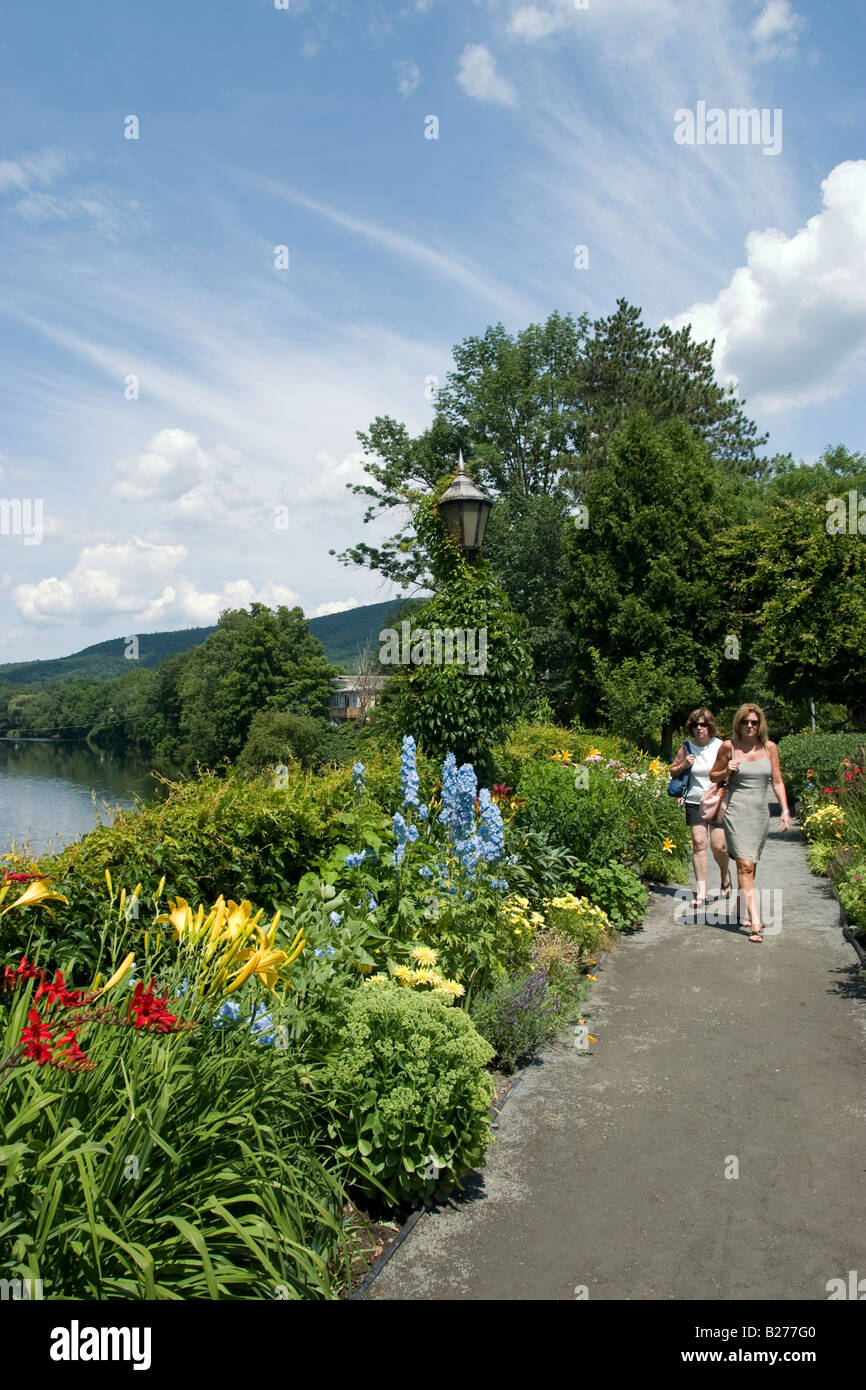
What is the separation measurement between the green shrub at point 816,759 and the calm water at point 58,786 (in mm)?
9732

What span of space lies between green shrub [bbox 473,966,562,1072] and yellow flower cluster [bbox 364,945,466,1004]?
0.49 metres

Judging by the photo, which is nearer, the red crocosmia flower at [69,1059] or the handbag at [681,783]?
the red crocosmia flower at [69,1059]

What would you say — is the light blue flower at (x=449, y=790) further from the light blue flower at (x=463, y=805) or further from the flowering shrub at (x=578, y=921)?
the flowering shrub at (x=578, y=921)

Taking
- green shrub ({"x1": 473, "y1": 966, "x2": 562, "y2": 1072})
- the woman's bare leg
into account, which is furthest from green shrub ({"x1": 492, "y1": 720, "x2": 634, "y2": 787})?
green shrub ({"x1": 473, "y1": 966, "x2": 562, "y2": 1072})

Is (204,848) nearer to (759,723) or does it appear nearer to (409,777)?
(409,777)

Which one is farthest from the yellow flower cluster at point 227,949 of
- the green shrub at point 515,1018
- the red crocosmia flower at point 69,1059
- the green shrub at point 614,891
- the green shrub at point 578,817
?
the green shrub at point 578,817

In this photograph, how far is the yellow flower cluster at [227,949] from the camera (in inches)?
123

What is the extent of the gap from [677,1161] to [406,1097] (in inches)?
49.7

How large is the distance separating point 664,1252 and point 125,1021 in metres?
1.97

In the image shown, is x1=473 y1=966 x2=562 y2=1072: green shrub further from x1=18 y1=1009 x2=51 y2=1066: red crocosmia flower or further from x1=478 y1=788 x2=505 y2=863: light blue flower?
x1=18 y1=1009 x2=51 y2=1066: red crocosmia flower

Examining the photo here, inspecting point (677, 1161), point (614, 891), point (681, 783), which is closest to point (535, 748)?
point (681, 783)

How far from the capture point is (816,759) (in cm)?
1425
